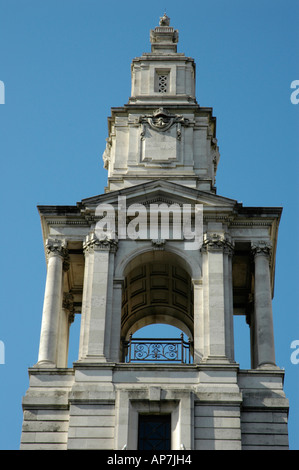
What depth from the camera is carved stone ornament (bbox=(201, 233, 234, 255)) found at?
60284 millimetres

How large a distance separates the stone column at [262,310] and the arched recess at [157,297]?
3773 millimetres

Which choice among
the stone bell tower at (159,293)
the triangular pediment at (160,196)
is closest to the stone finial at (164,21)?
the stone bell tower at (159,293)

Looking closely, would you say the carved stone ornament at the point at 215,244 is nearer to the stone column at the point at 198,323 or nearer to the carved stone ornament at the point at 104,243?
the stone column at the point at 198,323

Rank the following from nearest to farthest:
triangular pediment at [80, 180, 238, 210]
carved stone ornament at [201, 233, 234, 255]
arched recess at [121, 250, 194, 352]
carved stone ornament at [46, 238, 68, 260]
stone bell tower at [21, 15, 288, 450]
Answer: stone bell tower at [21, 15, 288, 450], carved stone ornament at [201, 233, 234, 255], carved stone ornament at [46, 238, 68, 260], triangular pediment at [80, 180, 238, 210], arched recess at [121, 250, 194, 352]

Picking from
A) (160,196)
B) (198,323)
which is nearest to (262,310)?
(198,323)

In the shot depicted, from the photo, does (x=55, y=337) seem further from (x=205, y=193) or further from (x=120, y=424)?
(x=205, y=193)

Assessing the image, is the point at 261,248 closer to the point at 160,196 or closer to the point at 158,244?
the point at 158,244

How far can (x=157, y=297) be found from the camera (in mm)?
66562

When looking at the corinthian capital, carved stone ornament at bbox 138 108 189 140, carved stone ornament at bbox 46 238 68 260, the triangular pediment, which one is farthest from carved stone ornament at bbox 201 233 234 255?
carved stone ornament at bbox 138 108 189 140

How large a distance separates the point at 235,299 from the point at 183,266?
213 inches

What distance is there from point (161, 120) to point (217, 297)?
1094 cm

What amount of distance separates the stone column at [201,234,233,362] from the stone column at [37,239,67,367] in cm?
658

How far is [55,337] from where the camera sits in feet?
192

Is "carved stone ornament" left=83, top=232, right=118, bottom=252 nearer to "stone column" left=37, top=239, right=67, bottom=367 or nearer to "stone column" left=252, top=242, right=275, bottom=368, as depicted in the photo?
"stone column" left=37, top=239, right=67, bottom=367
